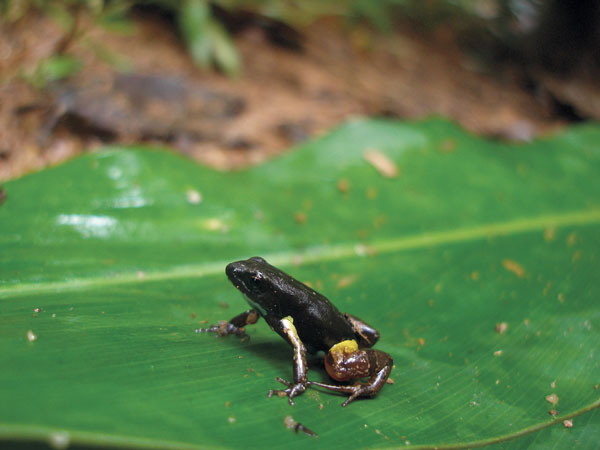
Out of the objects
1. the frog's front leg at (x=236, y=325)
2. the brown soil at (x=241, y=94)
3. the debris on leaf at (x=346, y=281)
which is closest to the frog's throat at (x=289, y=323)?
the frog's front leg at (x=236, y=325)

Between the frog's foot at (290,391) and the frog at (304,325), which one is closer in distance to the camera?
the frog's foot at (290,391)

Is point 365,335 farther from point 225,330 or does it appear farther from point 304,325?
point 225,330

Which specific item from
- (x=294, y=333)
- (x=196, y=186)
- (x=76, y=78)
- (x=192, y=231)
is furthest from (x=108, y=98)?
(x=294, y=333)

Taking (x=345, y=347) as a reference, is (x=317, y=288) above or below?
below

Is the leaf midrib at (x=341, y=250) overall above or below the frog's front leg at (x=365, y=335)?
below

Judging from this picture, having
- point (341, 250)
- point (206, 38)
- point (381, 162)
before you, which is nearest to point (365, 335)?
point (341, 250)

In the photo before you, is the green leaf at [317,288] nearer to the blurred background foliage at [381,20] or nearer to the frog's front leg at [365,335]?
the frog's front leg at [365,335]
